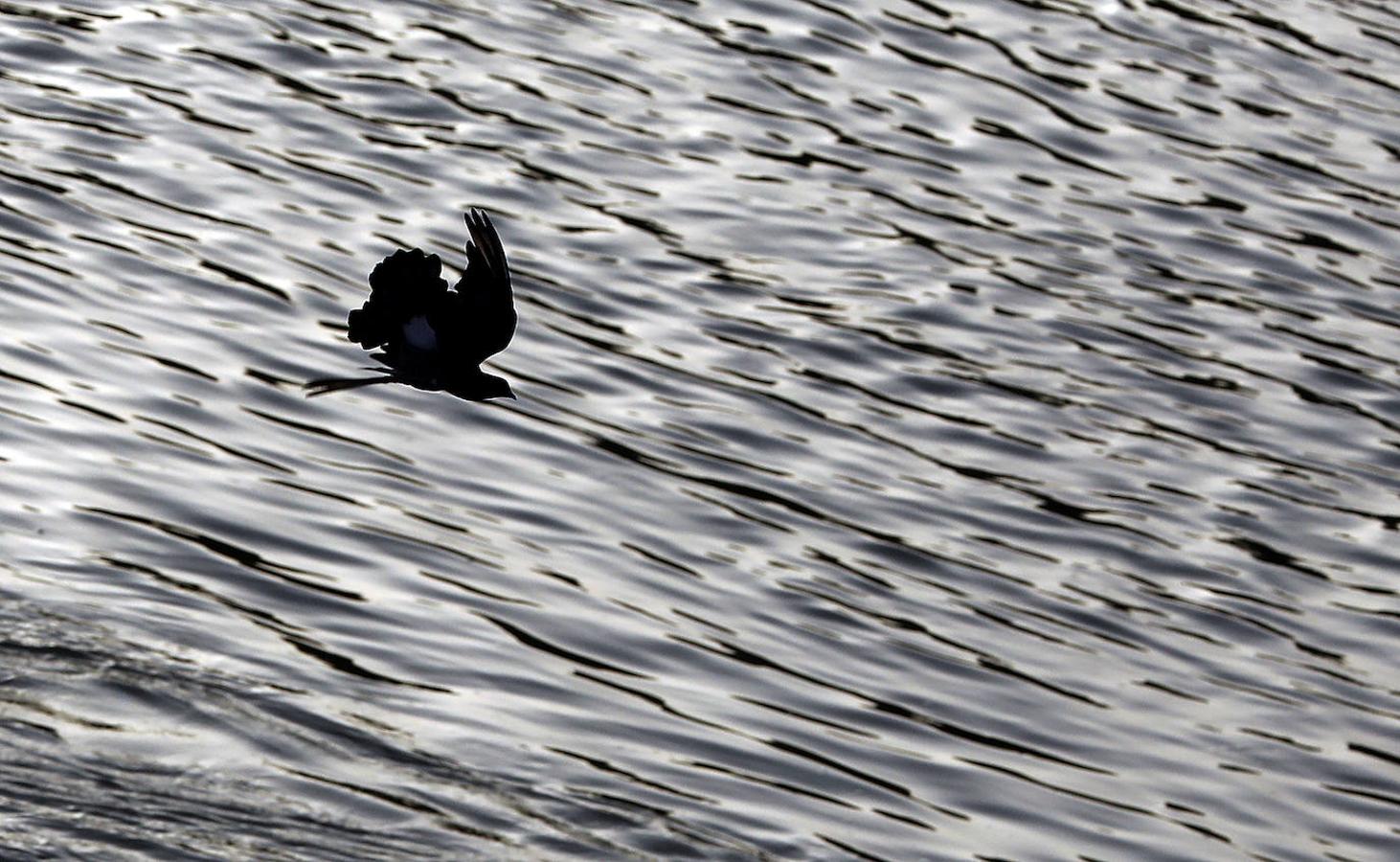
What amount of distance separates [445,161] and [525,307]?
1688 millimetres

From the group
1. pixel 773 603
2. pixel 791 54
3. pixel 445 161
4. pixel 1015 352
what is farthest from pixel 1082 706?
pixel 791 54

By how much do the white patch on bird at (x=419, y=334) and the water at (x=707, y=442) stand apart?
216cm

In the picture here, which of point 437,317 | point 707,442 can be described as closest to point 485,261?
point 437,317

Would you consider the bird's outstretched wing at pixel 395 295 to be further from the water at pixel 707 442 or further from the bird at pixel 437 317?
the water at pixel 707 442

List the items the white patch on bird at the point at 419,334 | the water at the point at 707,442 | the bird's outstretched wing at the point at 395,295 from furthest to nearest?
1. the water at the point at 707,442
2. the white patch on bird at the point at 419,334
3. the bird's outstretched wing at the point at 395,295

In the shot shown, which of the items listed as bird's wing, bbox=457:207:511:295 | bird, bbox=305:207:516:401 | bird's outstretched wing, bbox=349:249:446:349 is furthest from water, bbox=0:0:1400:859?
bird's wing, bbox=457:207:511:295

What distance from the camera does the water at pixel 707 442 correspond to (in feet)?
36.7

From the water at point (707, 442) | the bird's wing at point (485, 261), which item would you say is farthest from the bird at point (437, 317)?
the water at point (707, 442)

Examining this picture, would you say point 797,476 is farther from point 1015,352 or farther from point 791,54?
point 791,54

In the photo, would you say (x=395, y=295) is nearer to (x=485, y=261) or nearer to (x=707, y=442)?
(x=485, y=261)

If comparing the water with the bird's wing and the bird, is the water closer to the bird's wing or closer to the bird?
the bird

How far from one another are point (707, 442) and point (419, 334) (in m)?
3.85

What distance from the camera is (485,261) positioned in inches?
380

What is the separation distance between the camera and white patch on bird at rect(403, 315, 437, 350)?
380 inches
